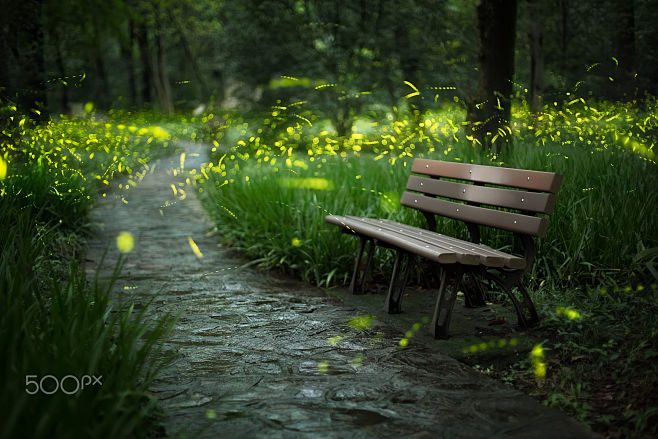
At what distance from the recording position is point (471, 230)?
4383 mm

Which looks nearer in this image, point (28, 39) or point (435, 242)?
point (435, 242)

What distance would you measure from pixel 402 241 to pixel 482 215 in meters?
0.63

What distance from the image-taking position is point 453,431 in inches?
95.9

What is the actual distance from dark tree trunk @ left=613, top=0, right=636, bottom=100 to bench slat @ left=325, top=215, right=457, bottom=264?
8.66 feet

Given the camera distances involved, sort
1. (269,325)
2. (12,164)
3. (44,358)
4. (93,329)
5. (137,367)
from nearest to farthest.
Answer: (44,358) → (137,367) → (93,329) → (269,325) → (12,164)

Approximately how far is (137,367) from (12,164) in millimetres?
4082

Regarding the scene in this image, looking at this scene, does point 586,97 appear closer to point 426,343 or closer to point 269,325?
point 426,343

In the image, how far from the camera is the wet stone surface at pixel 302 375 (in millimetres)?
2484

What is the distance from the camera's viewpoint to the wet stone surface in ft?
8.15

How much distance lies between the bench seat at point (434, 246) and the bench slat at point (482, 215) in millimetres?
168

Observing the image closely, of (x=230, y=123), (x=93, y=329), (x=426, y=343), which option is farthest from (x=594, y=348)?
(x=230, y=123)

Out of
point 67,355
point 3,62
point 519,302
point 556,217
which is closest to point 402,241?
point 519,302

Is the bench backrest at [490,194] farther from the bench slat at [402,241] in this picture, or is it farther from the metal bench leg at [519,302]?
the bench slat at [402,241]

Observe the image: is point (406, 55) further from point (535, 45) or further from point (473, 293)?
point (473, 293)
